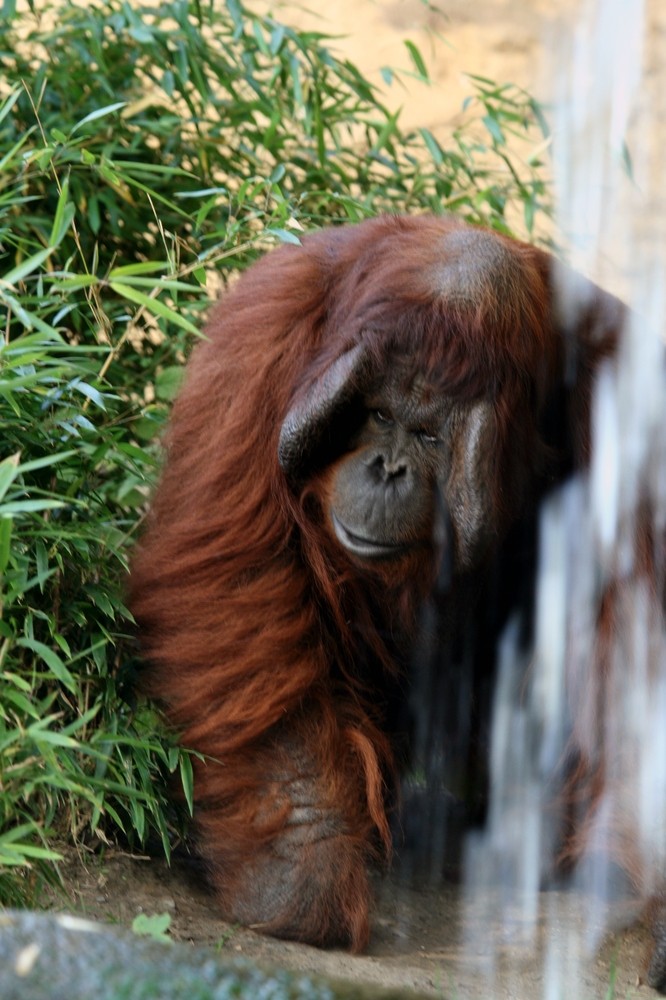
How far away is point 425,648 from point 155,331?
131cm

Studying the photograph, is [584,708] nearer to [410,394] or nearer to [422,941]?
[422,941]

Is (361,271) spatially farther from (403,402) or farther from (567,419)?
(567,419)

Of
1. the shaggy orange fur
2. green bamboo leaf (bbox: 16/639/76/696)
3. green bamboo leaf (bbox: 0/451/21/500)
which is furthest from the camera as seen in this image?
the shaggy orange fur

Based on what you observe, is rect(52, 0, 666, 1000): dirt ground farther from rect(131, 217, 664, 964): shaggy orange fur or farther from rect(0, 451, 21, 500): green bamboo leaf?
rect(0, 451, 21, 500): green bamboo leaf

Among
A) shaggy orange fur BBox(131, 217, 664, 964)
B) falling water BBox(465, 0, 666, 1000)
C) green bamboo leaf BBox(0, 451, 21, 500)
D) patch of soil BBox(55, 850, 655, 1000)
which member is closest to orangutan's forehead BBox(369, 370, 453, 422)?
shaggy orange fur BBox(131, 217, 664, 964)

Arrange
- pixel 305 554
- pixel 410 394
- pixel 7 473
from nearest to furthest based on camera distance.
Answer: pixel 7 473, pixel 410 394, pixel 305 554

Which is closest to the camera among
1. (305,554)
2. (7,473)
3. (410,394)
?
(7,473)

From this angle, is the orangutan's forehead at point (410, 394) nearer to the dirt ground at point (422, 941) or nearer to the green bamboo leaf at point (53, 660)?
the green bamboo leaf at point (53, 660)

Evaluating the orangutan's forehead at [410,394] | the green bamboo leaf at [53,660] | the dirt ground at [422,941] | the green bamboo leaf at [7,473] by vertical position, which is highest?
the orangutan's forehead at [410,394]

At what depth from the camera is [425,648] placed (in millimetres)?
2562

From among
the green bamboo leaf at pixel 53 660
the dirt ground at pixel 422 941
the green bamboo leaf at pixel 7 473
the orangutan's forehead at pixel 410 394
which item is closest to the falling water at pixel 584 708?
the dirt ground at pixel 422 941

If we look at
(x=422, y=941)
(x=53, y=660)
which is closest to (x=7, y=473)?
(x=53, y=660)

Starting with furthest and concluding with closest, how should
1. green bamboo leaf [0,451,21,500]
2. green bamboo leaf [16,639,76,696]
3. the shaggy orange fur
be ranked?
the shaggy orange fur < green bamboo leaf [16,639,76,696] < green bamboo leaf [0,451,21,500]

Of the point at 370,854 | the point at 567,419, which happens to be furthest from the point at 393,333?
the point at 370,854
